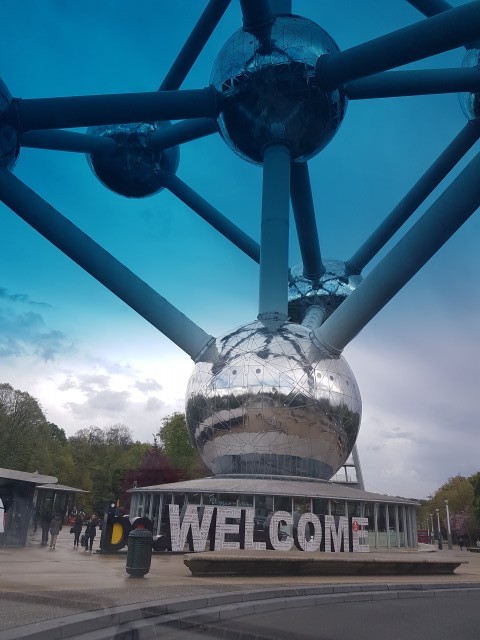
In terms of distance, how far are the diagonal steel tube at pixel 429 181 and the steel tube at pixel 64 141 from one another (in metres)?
9.03

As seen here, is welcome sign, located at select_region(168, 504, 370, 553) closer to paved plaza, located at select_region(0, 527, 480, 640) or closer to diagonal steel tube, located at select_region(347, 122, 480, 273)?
paved plaza, located at select_region(0, 527, 480, 640)

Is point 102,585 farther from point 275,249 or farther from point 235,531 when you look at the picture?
point 275,249

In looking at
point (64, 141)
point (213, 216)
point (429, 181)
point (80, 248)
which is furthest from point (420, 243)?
point (64, 141)

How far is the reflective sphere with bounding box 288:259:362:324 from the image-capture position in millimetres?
22812

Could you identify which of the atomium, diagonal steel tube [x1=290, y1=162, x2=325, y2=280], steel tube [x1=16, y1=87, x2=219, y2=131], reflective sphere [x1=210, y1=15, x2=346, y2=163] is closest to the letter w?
the atomium

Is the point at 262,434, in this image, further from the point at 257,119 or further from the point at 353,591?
the point at 257,119

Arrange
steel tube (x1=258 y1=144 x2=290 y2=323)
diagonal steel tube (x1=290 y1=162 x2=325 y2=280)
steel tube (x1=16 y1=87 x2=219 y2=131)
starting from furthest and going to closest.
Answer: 1. diagonal steel tube (x1=290 y1=162 x2=325 y2=280)
2. steel tube (x1=258 y1=144 x2=290 y2=323)
3. steel tube (x1=16 y1=87 x2=219 y2=131)

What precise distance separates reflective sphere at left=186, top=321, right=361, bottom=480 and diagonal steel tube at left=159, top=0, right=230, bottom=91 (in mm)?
8251

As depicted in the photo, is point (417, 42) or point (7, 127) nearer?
point (417, 42)

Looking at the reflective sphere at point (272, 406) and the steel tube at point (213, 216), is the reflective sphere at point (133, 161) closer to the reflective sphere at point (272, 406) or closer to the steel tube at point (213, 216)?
the steel tube at point (213, 216)

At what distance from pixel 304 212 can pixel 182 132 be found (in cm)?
450

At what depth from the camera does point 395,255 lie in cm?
1223

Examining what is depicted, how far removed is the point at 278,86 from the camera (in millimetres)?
14086

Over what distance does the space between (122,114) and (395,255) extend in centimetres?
666
